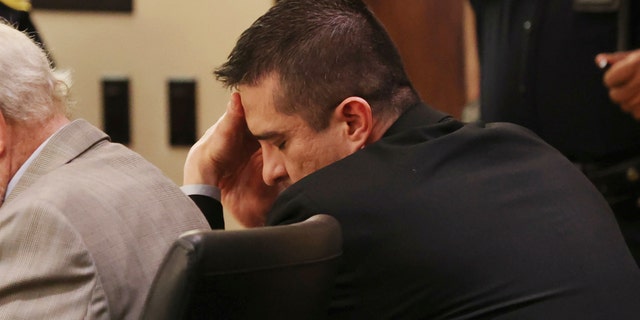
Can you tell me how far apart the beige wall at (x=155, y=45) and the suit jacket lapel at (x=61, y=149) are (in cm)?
194

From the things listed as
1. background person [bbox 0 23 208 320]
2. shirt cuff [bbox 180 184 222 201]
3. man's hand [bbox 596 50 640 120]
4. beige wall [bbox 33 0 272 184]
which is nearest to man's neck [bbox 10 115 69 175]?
background person [bbox 0 23 208 320]

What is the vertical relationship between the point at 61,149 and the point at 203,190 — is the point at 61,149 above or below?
above

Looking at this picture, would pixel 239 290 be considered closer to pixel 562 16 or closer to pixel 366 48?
pixel 366 48

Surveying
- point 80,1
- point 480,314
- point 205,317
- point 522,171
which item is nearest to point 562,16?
point 522,171

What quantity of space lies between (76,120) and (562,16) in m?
1.23

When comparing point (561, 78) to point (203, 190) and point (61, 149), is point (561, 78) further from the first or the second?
point (61, 149)

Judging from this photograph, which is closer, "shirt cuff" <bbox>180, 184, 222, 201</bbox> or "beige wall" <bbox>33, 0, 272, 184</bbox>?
"shirt cuff" <bbox>180, 184, 222, 201</bbox>

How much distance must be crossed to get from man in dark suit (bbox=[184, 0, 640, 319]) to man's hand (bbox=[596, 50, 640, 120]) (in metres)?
0.68

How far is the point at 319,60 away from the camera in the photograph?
5.44ft

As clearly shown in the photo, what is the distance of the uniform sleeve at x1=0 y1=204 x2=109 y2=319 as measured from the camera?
1.41 meters

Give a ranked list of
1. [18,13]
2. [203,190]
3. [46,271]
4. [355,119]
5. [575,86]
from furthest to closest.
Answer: [18,13] → [575,86] → [203,190] → [355,119] → [46,271]

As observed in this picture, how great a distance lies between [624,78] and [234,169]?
84 centimetres

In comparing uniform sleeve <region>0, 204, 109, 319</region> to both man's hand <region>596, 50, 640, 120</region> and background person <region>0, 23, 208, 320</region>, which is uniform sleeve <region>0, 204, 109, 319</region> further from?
man's hand <region>596, 50, 640, 120</region>

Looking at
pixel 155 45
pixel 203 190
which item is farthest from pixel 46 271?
pixel 155 45
